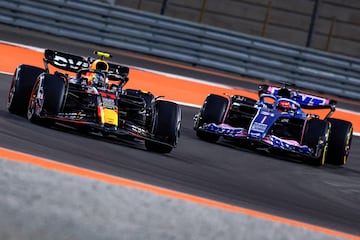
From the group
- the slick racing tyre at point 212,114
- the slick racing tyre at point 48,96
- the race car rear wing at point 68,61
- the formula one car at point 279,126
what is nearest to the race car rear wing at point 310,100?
the formula one car at point 279,126

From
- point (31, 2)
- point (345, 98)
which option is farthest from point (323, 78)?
point (31, 2)

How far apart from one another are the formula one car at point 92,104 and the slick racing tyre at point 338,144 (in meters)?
3.04

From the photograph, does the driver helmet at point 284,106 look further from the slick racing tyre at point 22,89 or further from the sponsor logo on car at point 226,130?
the slick racing tyre at point 22,89

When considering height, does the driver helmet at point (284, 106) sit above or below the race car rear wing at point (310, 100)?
below

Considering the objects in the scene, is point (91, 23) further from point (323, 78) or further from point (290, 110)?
point (290, 110)

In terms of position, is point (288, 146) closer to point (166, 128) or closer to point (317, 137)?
point (317, 137)

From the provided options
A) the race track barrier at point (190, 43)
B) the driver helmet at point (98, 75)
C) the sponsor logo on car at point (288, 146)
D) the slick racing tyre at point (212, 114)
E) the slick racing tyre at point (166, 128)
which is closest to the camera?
the slick racing tyre at point (166, 128)

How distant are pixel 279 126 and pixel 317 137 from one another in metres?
0.60

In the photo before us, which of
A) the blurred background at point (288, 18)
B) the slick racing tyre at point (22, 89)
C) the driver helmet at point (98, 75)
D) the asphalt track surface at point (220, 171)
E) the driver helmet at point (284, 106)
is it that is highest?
the blurred background at point (288, 18)

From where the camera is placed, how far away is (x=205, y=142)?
12.3m

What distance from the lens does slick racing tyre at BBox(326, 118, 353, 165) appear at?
12.5m

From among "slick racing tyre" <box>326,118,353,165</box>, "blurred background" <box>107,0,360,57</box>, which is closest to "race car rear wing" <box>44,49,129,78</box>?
"slick racing tyre" <box>326,118,353,165</box>

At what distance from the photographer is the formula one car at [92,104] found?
31.7 feet

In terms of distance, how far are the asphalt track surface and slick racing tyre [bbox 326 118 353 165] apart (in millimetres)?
173
